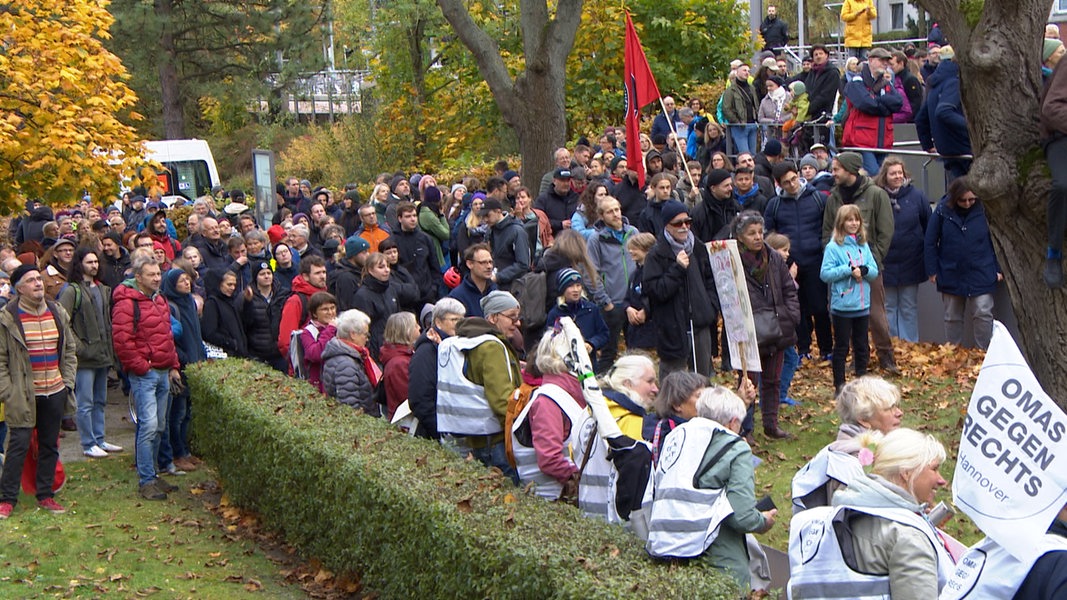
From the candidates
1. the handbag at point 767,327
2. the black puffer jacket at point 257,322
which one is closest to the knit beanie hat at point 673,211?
the handbag at point 767,327

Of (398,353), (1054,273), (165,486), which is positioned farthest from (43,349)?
(1054,273)

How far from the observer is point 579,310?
35.6 ft

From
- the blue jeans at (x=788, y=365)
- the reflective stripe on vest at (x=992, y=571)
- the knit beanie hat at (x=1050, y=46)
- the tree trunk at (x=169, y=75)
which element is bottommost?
the blue jeans at (x=788, y=365)

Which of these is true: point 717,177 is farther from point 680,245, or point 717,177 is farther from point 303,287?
point 303,287

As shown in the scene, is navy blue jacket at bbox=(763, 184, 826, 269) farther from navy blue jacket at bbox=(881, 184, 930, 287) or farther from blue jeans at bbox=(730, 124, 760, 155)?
blue jeans at bbox=(730, 124, 760, 155)

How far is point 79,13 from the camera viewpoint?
630 inches

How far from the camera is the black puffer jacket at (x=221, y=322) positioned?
12.9 metres

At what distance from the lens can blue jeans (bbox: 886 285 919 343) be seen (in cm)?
1336

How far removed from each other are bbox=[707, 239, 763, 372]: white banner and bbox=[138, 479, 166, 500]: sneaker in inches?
206

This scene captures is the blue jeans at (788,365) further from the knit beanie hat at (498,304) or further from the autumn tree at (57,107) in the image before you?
the autumn tree at (57,107)

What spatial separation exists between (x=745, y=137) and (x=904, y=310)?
6355mm

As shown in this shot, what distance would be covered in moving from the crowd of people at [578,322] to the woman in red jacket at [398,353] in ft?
0.07

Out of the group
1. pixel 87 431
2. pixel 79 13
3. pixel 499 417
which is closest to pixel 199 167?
pixel 79 13

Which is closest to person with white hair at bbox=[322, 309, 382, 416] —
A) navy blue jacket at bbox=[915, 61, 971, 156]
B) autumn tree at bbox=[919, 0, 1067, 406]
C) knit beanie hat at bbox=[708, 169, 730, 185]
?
knit beanie hat at bbox=[708, 169, 730, 185]
